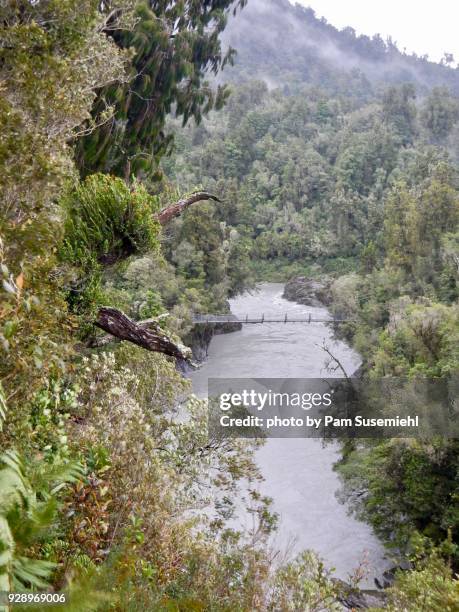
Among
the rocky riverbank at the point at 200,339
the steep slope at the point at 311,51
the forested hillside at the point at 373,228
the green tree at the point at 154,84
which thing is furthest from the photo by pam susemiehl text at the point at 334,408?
the steep slope at the point at 311,51

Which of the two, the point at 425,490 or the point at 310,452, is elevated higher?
the point at 310,452

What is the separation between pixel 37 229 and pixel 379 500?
28.2 ft

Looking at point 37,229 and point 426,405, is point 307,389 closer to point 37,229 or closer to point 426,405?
point 426,405

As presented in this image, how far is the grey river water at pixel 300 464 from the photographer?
10.3 meters

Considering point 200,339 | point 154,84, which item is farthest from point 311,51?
point 154,84

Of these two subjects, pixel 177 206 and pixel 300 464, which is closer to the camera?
pixel 177 206

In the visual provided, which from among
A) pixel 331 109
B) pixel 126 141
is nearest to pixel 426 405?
pixel 126 141

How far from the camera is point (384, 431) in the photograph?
1034cm

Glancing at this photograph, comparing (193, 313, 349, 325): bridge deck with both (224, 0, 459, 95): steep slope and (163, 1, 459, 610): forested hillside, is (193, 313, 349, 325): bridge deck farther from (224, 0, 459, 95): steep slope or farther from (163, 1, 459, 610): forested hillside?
(224, 0, 459, 95): steep slope

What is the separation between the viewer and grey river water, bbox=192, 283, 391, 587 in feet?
33.7

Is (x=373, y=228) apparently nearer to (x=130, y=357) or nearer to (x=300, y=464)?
(x=300, y=464)

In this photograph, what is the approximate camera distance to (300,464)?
43.5 ft

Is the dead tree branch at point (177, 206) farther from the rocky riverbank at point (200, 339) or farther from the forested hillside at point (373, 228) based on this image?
the rocky riverbank at point (200, 339)

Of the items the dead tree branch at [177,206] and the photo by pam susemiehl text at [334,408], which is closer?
the dead tree branch at [177,206]
